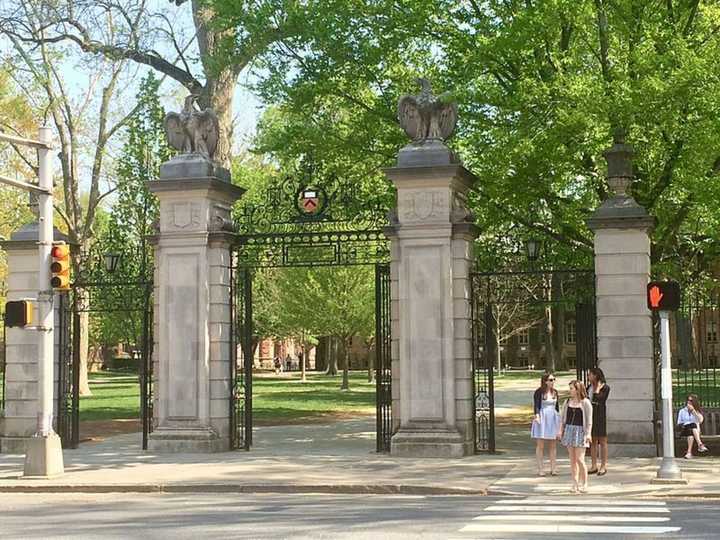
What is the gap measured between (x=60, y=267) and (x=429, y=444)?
6.94 m

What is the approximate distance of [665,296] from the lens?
15.2m

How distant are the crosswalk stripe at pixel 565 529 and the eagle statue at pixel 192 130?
1139 cm

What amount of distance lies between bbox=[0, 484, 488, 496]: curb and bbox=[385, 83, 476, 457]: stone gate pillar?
142 inches

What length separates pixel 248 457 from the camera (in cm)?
1891

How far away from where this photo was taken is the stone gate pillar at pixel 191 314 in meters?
19.7

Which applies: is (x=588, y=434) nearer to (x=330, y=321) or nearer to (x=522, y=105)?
(x=522, y=105)

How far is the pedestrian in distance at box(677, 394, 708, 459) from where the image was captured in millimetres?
17438

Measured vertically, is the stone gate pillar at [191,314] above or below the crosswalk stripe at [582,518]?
above

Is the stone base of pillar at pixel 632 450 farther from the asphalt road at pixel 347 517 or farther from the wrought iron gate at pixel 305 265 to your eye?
the asphalt road at pixel 347 517

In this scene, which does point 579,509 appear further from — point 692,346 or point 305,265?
point 692,346

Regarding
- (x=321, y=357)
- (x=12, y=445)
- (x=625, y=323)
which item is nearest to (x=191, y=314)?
(x=12, y=445)

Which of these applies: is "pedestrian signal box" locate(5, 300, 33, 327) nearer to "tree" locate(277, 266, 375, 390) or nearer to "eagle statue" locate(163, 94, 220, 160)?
"eagle statue" locate(163, 94, 220, 160)

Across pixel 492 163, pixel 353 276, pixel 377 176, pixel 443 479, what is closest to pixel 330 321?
pixel 353 276

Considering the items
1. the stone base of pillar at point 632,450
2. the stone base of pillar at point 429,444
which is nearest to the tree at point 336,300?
the stone base of pillar at point 429,444
